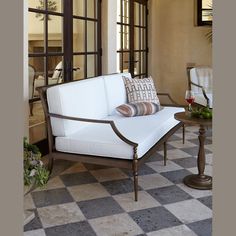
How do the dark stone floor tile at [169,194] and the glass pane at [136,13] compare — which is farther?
the glass pane at [136,13]

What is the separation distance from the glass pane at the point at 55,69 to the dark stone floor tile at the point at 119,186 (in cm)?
141

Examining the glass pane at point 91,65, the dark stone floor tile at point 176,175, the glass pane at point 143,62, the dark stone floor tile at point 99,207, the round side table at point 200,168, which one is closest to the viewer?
the dark stone floor tile at point 99,207

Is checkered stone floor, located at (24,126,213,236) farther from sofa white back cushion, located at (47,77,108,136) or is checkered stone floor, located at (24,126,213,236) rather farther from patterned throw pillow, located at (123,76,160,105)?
patterned throw pillow, located at (123,76,160,105)

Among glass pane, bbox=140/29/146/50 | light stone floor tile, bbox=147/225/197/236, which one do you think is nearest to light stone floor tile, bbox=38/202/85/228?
light stone floor tile, bbox=147/225/197/236

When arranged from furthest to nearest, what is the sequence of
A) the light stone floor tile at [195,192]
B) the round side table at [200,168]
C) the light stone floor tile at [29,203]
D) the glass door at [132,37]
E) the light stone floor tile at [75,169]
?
1. the glass door at [132,37]
2. the light stone floor tile at [75,169]
3. the round side table at [200,168]
4. the light stone floor tile at [195,192]
5. the light stone floor tile at [29,203]

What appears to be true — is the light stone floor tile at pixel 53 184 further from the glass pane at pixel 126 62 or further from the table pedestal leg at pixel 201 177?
the glass pane at pixel 126 62

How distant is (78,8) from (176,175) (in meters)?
2.30

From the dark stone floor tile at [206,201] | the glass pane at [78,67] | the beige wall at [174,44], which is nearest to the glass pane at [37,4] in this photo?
the glass pane at [78,67]

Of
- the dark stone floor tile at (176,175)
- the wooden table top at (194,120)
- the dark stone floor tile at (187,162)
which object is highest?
the wooden table top at (194,120)

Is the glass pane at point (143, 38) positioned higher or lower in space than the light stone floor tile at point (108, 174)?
higher

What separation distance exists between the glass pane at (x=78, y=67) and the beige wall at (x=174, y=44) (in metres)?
A: 2.59

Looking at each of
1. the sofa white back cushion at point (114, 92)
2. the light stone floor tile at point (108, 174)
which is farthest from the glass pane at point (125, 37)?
the light stone floor tile at point (108, 174)

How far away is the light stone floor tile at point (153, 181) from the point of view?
2.99 meters

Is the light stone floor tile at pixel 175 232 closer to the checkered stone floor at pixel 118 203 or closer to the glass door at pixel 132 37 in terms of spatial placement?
the checkered stone floor at pixel 118 203
